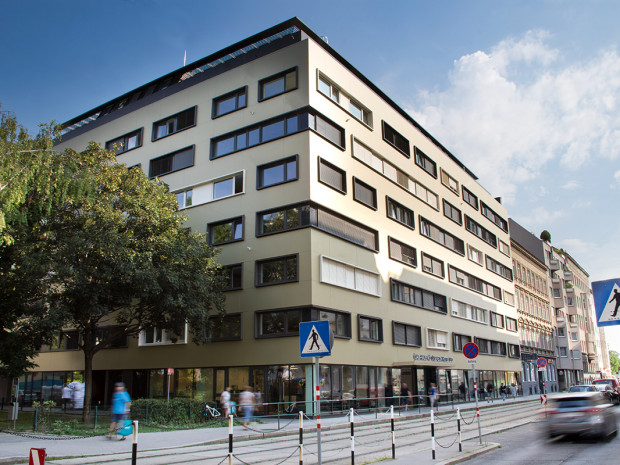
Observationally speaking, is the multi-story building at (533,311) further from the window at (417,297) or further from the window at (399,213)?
the window at (399,213)

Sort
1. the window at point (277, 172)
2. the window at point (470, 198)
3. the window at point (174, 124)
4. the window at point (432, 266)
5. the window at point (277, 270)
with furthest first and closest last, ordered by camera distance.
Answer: the window at point (470, 198)
the window at point (432, 266)
the window at point (174, 124)
the window at point (277, 172)
the window at point (277, 270)

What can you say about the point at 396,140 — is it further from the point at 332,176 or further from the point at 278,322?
the point at 278,322

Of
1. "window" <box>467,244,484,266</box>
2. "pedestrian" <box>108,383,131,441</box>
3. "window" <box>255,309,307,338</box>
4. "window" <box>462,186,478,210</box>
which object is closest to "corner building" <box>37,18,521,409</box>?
"window" <box>255,309,307,338</box>


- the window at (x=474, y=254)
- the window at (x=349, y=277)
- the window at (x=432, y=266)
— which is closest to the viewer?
the window at (x=349, y=277)

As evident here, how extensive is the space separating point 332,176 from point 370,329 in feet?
30.3

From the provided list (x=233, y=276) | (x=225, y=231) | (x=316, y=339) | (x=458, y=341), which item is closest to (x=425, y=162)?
(x=458, y=341)

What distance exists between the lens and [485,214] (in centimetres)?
5844

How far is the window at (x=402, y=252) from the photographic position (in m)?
35.9

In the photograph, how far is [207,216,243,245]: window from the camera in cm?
3108

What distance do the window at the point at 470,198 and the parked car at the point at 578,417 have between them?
38768 millimetres

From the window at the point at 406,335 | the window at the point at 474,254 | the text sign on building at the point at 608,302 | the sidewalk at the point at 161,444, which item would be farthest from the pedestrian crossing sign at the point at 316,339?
the window at the point at 474,254

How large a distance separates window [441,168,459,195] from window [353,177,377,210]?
47.8 ft

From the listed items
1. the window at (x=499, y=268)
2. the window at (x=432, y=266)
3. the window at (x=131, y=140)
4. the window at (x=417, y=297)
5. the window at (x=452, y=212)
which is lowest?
the window at (x=417, y=297)

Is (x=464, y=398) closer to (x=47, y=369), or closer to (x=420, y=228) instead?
(x=420, y=228)
